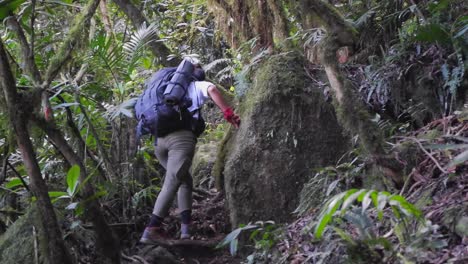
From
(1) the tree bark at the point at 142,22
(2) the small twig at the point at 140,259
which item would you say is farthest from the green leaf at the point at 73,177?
(1) the tree bark at the point at 142,22

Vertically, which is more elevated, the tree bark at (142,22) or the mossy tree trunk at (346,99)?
the tree bark at (142,22)

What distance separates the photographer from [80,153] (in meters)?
4.86

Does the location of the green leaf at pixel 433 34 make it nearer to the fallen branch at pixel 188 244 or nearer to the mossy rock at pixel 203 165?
the fallen branch at pixel 188 244

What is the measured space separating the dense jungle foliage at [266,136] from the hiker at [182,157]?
0.67 ft

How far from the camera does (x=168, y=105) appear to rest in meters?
4.90

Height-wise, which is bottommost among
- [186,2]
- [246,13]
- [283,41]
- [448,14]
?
[448,14]

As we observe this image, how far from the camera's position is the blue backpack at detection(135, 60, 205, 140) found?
4.91m

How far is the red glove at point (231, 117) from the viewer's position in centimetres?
506

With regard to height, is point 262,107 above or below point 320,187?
above

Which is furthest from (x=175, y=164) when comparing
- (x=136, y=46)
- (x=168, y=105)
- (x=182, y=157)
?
(x=136, y=46)

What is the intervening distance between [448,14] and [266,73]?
72.2 inches

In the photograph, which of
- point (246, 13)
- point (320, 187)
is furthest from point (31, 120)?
point (246, 13)

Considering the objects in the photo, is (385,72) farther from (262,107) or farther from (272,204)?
(272,204)

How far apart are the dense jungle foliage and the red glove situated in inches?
6.2
